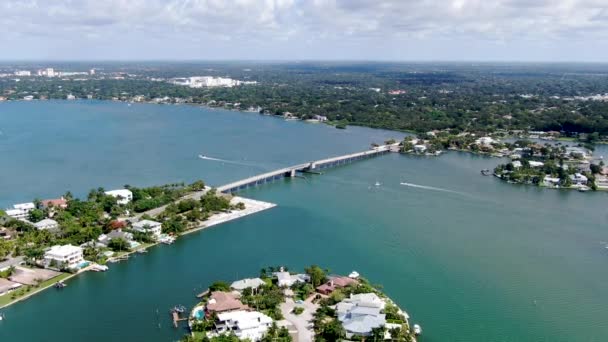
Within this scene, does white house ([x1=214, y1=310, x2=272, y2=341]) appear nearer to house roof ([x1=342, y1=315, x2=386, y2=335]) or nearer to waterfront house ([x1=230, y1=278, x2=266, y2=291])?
waterfront house ([x1=230, y1=278, x2=266, y2=291])

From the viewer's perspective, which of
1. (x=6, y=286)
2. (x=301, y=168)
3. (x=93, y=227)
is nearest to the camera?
(x=6, y=286)

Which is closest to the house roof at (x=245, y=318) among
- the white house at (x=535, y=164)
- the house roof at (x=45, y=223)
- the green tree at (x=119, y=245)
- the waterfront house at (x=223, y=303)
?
the waterfront house at (x=223, y=303)

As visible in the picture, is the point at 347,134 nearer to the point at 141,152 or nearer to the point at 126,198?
the point at 141,152

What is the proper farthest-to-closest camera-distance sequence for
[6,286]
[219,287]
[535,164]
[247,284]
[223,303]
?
1. [535,164]
2. [6,286]
3. [247,284]
4. [219,287]
5. [223,303]

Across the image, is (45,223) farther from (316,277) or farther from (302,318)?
(302,318)

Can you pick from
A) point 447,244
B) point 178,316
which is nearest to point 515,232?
point 447,244

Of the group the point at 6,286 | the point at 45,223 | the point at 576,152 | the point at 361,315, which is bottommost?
the point at 6,286

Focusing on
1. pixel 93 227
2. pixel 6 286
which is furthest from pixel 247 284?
pixel 93 227
